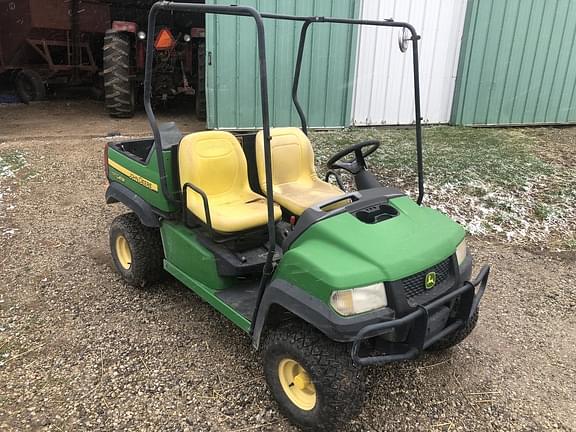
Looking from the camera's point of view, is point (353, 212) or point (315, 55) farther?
point (315, 55)

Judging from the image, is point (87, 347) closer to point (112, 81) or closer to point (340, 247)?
point (340, 247)

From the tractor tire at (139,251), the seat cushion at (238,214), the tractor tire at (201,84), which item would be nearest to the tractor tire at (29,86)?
the tractor tire at (201,84)

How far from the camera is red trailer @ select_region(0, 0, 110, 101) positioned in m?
8.29

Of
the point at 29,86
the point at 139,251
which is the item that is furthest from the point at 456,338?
the point at 29,86

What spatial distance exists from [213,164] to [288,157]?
1.67 ft

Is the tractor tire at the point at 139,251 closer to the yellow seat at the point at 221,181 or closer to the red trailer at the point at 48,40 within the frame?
the yellow seat at the point at 221,181

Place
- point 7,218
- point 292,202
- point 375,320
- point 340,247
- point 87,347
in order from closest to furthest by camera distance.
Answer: point 375,320 → point 340,247 → point 87,347 → point 292,202 → point 7,218

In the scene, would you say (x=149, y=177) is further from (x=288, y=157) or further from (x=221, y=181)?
(x=288, y=157)

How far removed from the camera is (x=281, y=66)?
6.29 meters

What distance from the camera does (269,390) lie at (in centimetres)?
233

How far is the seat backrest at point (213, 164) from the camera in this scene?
2.85 metres

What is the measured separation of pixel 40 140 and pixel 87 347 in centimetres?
447

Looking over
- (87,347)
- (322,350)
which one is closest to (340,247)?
(322,350)

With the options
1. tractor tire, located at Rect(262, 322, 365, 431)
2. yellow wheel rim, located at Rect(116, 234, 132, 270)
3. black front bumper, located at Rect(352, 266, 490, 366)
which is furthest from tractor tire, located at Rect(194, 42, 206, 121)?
black front bumper, located at Rect(352, 266, 490, 366)
